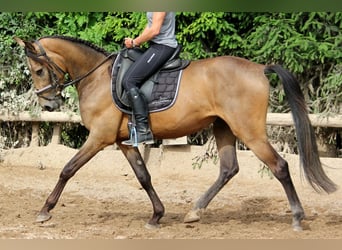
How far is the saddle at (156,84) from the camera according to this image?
5359 millimetres

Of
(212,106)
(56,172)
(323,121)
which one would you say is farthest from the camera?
(56,172)

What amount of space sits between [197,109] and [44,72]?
158 centimetres

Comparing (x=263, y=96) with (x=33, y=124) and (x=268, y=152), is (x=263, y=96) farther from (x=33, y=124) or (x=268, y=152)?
(x=33, y=124)

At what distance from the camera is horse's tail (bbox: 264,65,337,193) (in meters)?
5.24

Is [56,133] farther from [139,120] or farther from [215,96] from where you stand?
[215,96]

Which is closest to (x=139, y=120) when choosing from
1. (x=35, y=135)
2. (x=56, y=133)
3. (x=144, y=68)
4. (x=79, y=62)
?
(x=144, y=68)

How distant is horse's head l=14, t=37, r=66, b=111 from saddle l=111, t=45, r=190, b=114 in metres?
0.60

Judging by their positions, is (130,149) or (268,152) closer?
(268,152)

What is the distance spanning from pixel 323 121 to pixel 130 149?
390 cm

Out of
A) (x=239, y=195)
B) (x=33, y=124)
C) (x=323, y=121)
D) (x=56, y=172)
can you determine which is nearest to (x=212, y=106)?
(x=239, y=195)

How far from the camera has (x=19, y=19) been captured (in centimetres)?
1009

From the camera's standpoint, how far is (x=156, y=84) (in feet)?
17.6

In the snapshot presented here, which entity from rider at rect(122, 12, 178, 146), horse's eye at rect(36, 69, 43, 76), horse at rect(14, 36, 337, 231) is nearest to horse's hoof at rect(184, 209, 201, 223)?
horse at rect(14, 36, 337, 231)

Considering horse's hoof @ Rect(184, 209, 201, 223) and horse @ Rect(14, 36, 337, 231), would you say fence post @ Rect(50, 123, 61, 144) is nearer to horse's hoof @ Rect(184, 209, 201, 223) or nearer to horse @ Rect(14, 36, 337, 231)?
horse @ Rect(14, 36, 337, 231)
